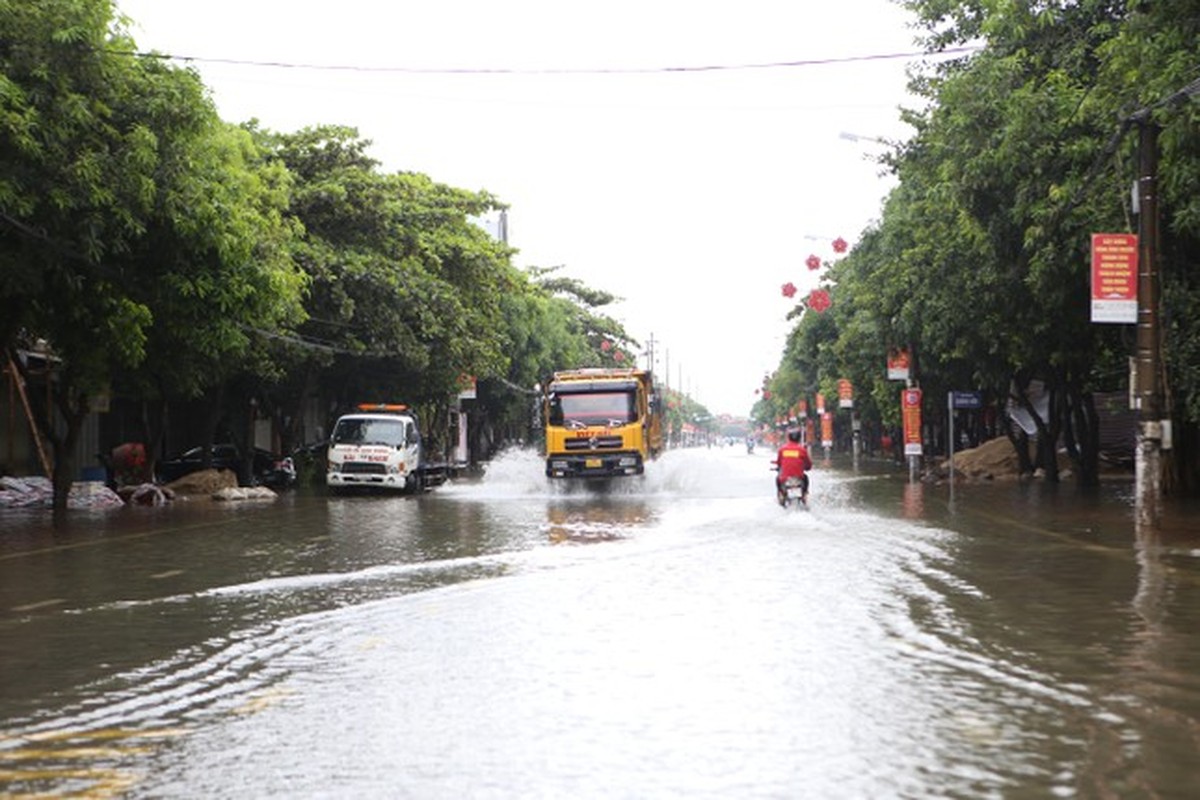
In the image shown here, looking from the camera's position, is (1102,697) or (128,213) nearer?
(1102,697)

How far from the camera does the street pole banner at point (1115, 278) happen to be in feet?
64.7

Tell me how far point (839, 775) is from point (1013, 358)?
28757 mm

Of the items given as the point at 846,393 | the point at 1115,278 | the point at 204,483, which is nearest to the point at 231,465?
the point at 204,483

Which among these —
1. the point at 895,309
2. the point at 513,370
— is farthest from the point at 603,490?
the point at 513,370

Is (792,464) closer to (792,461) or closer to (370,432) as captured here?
(792,461)

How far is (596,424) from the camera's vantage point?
3438 cm

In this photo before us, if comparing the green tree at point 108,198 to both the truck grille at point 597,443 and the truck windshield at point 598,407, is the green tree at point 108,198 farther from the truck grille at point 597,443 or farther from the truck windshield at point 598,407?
the truck windshield at point 598,407

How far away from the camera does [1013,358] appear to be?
33000mm

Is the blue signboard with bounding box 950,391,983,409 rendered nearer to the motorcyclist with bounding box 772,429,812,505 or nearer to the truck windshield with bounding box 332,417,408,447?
the motorcyclist with bounding box 772,429,812,505

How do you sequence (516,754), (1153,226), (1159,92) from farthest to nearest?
1. (1153,226)
2. (1159,92)
3. (516,754)

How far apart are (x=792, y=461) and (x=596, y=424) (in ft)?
31.5

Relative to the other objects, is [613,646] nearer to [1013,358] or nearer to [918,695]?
[918,695]

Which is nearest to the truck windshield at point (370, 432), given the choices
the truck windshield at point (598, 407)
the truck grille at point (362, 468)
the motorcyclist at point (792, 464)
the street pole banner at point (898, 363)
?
the truck grille at point (362, 468)

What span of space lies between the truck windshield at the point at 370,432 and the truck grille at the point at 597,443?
4903 millimetres
